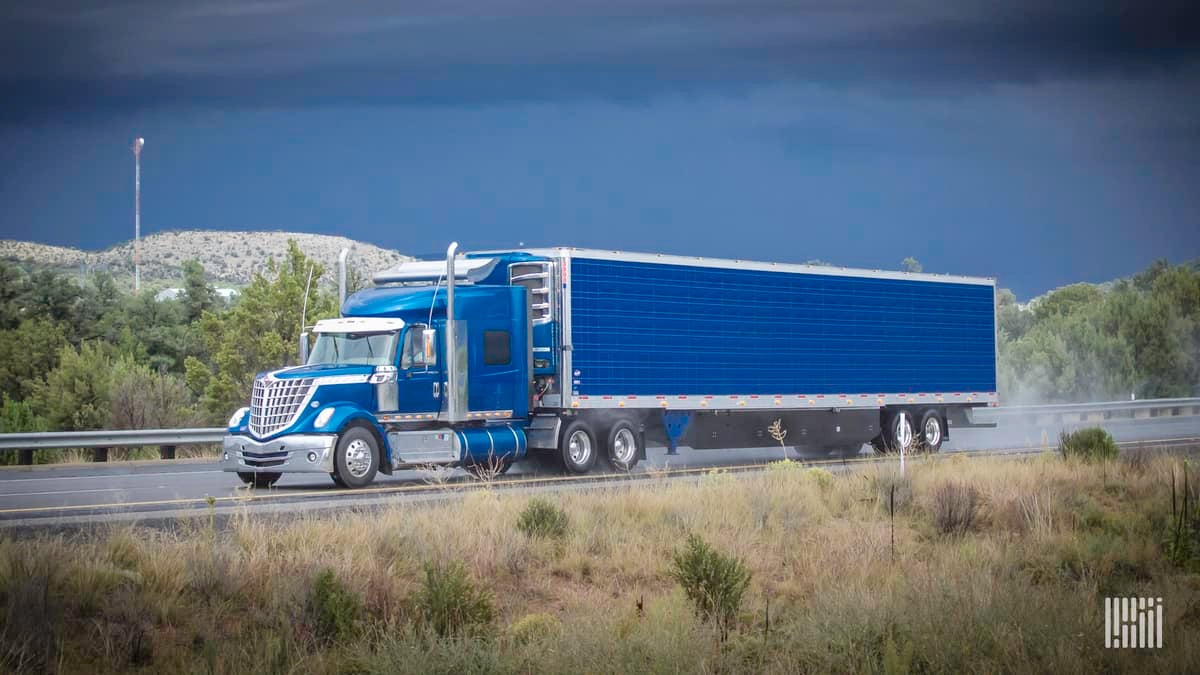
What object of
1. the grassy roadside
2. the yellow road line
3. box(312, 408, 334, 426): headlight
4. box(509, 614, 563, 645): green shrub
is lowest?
box(509, 614, 563, 645): green shrub

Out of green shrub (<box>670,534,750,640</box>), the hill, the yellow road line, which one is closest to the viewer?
green shrub (<box>670,534,750,640</box>)

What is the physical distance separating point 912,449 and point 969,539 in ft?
47.3

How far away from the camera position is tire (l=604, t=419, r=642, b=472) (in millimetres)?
26250

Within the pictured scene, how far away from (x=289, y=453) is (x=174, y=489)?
2.32m

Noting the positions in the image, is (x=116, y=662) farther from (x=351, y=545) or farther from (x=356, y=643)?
(x=351, y=545)

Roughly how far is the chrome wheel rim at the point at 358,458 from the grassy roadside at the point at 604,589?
15.0 feet

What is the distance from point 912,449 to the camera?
102 feet

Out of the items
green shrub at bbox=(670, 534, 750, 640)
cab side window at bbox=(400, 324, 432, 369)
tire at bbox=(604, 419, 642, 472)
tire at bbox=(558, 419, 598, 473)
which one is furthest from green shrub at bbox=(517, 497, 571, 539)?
tire at bbox=(604, 419, 642, 472)

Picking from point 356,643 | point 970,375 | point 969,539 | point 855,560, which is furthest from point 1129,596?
point 970,375

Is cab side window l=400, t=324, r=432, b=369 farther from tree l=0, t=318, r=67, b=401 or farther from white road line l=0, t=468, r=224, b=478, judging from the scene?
tree l=0, t=318, r=67, b=401

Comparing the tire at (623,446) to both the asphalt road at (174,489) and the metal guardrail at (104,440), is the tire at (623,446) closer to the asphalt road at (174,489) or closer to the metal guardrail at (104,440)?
the asphalt road at (174,489)

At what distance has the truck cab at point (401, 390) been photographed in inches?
869

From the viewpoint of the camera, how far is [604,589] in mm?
14398

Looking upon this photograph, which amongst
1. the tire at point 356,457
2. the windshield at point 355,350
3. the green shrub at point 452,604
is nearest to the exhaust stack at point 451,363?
the windshield at point 355,350
